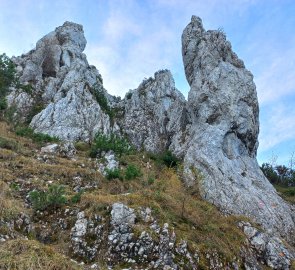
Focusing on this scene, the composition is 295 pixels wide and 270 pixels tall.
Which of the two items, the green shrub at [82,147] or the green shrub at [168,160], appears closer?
the green shrub at [168,160]

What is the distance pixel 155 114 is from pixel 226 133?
46.5 ft

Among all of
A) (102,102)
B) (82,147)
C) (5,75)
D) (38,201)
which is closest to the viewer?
(38,201)

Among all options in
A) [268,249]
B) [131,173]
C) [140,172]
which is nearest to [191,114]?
[140,172]

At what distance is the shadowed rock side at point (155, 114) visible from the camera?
34.2 m

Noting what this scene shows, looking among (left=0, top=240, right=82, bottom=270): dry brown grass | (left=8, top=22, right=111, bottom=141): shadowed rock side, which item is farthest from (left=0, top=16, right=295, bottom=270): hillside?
(left=8, top=22, right=111, bottom=141): shadowed rock side

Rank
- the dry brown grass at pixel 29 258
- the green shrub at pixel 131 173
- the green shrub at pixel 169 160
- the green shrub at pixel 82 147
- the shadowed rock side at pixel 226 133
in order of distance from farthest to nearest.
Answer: the green shrub at pixel 82 147, the green shrub at pixel 169 160, the shadowed rock side at pixel 226 133, the green shrub at pixel 131 173, the dry brown grass at pixel 29 258

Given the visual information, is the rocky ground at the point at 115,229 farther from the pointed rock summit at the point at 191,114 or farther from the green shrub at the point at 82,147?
the green shrub at the point at 82,147

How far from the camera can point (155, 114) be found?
40.1m

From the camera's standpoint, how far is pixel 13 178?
1762 centimetres

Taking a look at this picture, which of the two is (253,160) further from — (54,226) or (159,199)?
(54,226)

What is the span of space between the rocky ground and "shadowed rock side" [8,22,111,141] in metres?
12.0

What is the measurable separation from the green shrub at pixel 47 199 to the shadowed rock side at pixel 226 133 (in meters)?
9.77

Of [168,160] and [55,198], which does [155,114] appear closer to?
[168,160]

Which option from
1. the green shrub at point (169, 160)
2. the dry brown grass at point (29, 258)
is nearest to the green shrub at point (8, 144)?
the green shrub at point (169, 160)
